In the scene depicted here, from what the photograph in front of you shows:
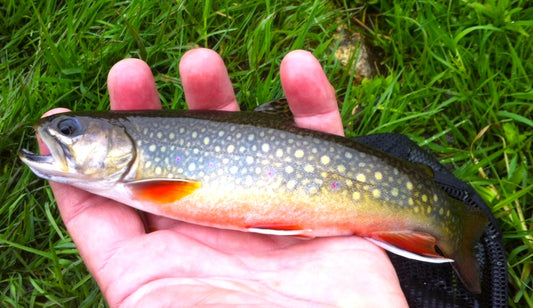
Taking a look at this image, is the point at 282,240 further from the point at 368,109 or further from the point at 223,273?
the point at 368,109

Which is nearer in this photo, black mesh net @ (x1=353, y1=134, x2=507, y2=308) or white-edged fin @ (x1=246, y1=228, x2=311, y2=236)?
white-edged fin @ (x1=246, y1=228, x2=311, y2=236)

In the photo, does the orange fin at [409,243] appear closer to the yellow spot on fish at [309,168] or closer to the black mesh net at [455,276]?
the black mesh net at [455,276]

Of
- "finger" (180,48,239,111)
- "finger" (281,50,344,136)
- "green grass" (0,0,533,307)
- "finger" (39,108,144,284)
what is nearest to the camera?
"finger" (39,108,144,284)

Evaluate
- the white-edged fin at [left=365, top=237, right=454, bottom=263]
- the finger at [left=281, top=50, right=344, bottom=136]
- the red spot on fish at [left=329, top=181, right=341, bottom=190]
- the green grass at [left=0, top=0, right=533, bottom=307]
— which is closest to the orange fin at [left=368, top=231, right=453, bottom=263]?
the white-edged fin at [left=365, top=237, right=454, bottom=263]

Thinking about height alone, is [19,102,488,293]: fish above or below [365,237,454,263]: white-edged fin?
above

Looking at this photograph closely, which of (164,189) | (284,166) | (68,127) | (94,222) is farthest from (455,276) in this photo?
(68,127)

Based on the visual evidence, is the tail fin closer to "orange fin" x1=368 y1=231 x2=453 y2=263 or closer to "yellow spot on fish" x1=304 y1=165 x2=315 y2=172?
"orange fin" x1=368 y1=231 x2=453 y2=263

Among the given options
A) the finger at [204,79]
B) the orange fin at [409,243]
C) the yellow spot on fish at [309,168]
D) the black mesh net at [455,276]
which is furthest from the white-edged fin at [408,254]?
the finger at [204,79]
